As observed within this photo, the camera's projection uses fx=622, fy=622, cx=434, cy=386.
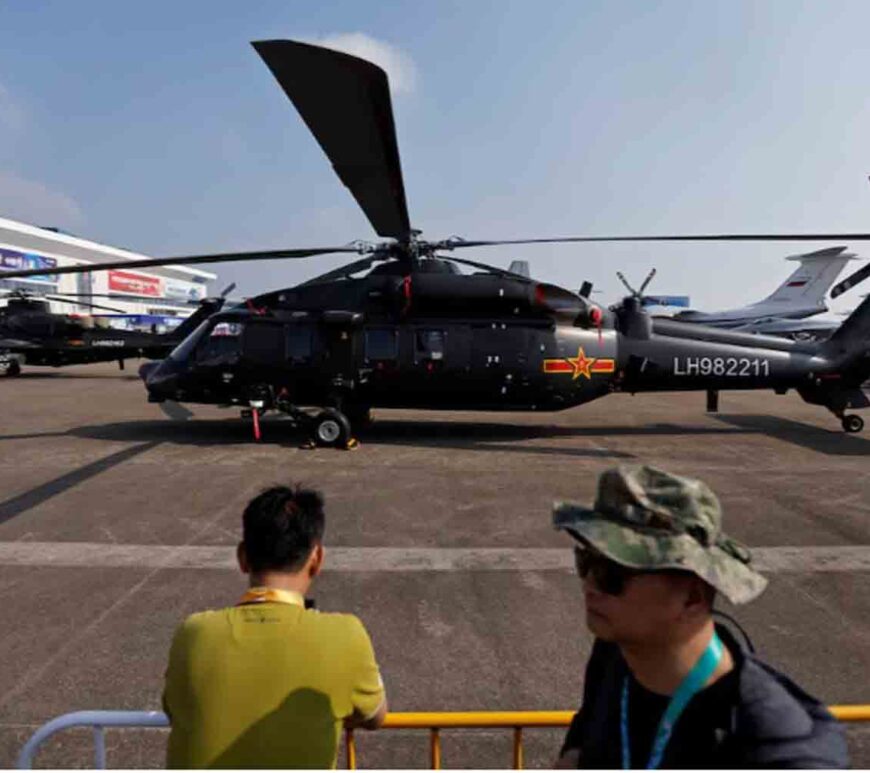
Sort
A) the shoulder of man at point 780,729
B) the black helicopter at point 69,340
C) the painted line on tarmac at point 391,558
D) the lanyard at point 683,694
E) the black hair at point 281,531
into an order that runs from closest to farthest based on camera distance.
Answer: the shoulder of man at point 780,729 < the lanyard at point 683,694 < the black hair at point 281,531 < the painted line on tarmac at point 391,558 < the black helicopter at point 69,340

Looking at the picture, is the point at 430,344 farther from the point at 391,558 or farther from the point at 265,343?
the point at 391,558

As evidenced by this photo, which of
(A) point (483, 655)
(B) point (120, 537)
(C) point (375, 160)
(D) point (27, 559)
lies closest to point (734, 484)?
(A) point (483, 655)

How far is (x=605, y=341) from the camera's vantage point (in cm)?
1143

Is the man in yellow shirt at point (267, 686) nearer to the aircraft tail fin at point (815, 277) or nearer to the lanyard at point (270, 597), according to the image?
the lanyard at point (270, 597)

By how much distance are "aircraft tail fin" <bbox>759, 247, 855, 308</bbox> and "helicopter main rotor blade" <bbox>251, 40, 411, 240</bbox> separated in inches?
2031

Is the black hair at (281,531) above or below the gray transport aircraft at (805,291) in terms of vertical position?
below

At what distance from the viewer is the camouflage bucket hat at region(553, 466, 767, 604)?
1357 mm

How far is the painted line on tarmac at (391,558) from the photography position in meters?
5.54

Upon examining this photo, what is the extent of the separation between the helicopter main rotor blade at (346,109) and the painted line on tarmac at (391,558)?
4.04 m

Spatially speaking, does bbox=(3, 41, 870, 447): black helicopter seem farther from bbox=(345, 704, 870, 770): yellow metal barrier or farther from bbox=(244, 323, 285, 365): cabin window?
bbox=(345, 704, 870, 770): yellow metal barrier

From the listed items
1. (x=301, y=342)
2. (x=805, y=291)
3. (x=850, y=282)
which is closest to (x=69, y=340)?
(x=301, y=342)

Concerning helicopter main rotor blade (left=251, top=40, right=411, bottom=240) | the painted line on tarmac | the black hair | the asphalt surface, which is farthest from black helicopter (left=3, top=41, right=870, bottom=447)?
the black hair

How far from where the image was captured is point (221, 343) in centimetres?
1141

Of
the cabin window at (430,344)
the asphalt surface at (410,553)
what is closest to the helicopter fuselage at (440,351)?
the cabin window at (430,344)
